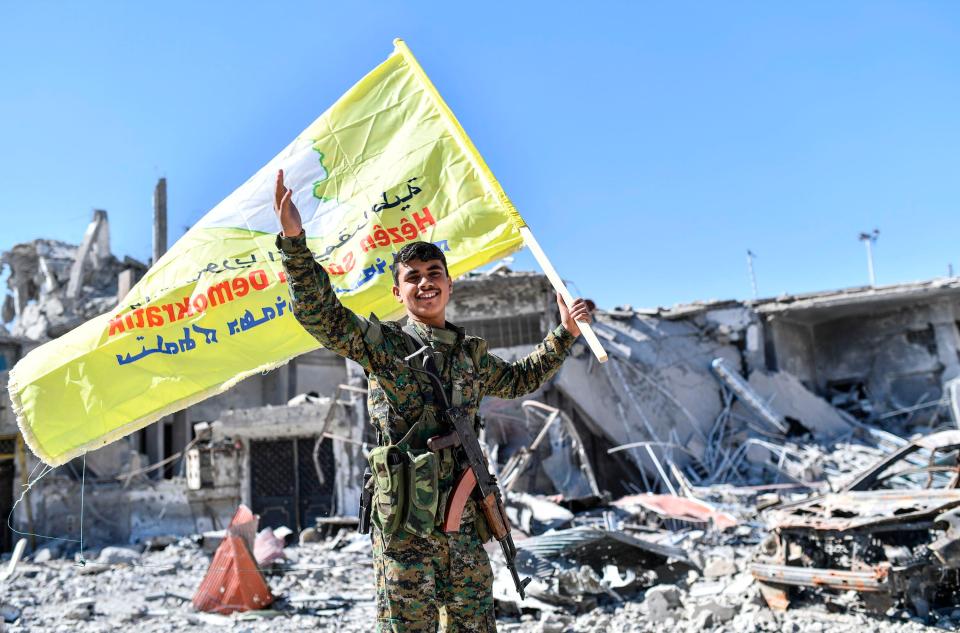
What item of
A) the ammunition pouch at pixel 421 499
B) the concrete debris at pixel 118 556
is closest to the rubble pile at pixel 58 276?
the concrete debris at pixel 118 556

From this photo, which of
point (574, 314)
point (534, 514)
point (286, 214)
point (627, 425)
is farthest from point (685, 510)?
point (286, 214)

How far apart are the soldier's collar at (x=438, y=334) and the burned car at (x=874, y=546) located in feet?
12.3

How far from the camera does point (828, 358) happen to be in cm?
1938

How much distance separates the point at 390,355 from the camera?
107 inches

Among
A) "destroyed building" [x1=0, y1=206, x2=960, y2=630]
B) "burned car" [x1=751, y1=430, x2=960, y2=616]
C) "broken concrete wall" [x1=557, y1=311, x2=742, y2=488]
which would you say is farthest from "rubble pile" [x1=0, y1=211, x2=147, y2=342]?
"burned car" [x1=751, y1=430, x2=960, y2=616]

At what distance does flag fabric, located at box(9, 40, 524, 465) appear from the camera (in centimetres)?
373

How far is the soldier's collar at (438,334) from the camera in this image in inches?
113

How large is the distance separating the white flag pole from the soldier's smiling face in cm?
46

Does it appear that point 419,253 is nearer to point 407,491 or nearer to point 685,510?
point 407,491

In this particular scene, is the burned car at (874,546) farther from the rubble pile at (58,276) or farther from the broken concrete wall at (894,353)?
the rubble pile at (58,276)

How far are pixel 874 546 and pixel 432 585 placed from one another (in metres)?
4.11

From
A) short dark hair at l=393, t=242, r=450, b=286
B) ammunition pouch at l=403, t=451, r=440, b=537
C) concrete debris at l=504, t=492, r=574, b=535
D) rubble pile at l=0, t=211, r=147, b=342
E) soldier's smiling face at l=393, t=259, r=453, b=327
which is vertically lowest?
concrete debris at l=504, t=492, r=574, b=535

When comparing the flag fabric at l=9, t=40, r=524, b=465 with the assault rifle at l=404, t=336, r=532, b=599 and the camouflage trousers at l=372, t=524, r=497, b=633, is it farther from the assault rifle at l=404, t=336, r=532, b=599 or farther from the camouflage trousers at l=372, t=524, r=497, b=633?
the camouflage trousers at l=372, t=524, r=497, b=633

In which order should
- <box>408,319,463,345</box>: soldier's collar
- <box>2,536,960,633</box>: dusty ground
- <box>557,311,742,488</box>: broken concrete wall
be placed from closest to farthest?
<box>408,319,463,345</box>: soldier's collar, <box>2,536,960,633</box>: dusty ground, <box>557,311,742,488</box>: broken concrete wall
